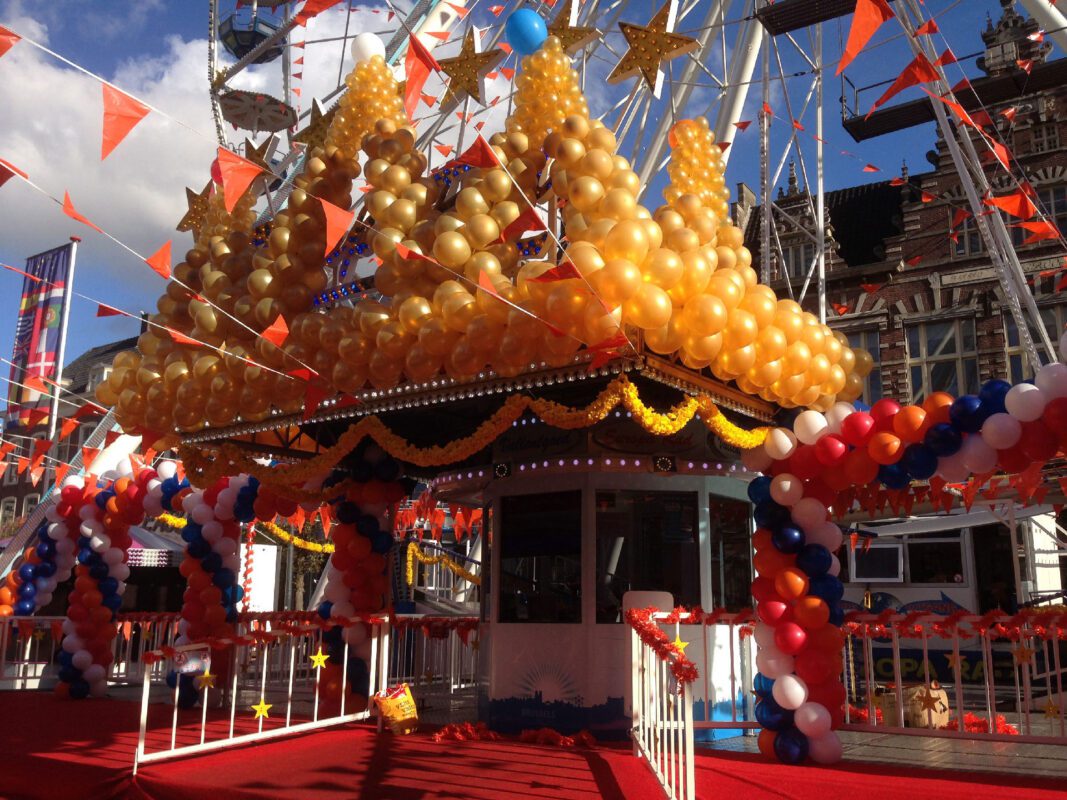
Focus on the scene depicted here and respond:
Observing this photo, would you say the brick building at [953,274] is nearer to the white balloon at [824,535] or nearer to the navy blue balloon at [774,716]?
the white balloon at [824,535]

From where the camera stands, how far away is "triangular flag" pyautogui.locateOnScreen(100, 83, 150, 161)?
5.21m

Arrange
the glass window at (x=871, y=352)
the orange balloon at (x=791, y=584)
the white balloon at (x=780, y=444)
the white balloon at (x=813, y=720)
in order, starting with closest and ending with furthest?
the white balloon at (x=813, y=720), the orange balloon at (x=791, y=584), the white balloon at (x=780, y=444), the glass window at (x=871, y=352)

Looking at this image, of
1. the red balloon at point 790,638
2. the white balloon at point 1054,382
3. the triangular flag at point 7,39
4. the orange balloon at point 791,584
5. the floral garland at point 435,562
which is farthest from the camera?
the floral garland at point 435,562

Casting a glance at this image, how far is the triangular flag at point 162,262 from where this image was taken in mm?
6121

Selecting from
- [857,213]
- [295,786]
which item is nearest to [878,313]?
[857,213]

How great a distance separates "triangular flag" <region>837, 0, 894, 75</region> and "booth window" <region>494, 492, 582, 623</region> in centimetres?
450

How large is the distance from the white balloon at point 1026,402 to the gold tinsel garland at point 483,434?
198 cm

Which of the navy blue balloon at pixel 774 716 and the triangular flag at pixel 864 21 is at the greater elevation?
the triangular flag at pixel 864 21

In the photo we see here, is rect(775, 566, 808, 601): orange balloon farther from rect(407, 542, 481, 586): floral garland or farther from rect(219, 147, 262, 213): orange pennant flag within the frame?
rect(407, 542, 481, 586): floral garland

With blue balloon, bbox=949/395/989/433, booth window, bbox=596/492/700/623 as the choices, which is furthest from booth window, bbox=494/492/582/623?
blue balloon, bbox=949/395/989/433

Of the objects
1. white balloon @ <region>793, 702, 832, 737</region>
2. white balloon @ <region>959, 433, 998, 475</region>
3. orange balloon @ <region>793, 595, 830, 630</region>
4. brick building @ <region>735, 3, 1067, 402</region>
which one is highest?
brick building @ <region>735, 3, 1067, 402</region>

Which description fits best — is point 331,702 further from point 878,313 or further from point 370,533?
point 878,313

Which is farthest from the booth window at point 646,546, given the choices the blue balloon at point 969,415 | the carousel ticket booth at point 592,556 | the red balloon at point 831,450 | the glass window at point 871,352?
the glass window at point 871,352

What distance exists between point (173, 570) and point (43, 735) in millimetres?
18035
